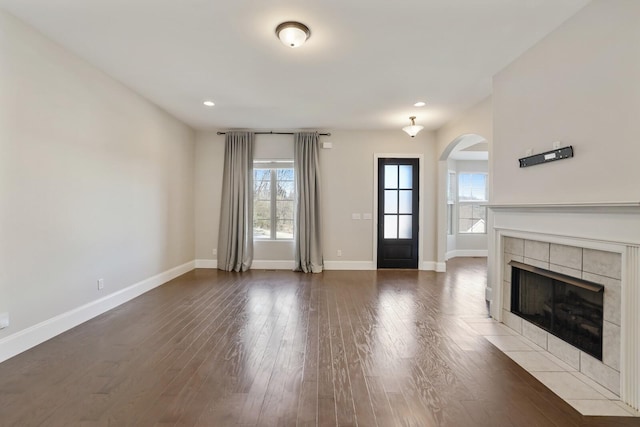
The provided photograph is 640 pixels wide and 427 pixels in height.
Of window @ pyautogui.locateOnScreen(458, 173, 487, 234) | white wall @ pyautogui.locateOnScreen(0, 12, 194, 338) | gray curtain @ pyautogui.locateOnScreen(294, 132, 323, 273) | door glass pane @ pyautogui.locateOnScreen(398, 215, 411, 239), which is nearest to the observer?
white wall @ pyautogui.locateOnScreen(0, 12, 194, 338)

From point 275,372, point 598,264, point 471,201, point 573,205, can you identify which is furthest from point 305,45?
point 471,201

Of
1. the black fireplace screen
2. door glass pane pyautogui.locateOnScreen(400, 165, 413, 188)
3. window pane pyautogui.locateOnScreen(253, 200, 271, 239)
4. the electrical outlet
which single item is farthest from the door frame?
the electrical outlet

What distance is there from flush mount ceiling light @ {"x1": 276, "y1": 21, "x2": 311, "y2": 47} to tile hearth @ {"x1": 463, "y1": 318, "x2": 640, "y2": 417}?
3275mm

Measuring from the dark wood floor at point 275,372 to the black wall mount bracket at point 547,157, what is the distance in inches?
69.3

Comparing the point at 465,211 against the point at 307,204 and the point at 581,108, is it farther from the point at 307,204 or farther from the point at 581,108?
the point at 581,108

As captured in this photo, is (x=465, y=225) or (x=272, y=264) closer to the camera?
(x=272, y=264)

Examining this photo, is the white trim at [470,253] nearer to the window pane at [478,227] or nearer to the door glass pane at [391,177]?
the window pane at [478,227]

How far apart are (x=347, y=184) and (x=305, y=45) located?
3430mm

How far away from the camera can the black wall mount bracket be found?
2426mm

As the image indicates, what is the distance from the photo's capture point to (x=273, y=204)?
244 inches

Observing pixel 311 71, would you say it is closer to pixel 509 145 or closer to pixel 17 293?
pixel 509 145

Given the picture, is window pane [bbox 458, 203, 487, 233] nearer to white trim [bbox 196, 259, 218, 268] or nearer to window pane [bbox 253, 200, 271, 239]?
window pane [bbox 253, 200, 271, 239]

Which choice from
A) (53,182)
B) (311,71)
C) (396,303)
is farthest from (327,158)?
(53,182)

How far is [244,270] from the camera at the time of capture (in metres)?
5.84
